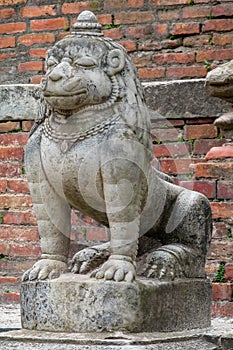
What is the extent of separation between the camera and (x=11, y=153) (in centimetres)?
573

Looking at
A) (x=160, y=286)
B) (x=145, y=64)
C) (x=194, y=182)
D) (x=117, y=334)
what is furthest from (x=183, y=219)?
(x=145, y=64)

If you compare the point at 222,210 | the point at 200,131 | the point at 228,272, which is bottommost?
the point at 228,272

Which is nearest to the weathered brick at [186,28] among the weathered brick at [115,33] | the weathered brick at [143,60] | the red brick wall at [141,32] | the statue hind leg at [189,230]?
the red brick wall at [141,32]

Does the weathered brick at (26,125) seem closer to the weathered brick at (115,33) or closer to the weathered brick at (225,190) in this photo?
the weathered brick at (115,33)

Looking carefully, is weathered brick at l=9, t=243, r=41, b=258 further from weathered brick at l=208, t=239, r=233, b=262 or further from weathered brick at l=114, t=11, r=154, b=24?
weathered brick at l=114, t=11, r=154, b=24

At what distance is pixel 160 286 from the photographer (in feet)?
11.1

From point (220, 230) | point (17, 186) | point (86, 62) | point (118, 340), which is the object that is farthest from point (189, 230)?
point (17, 186)

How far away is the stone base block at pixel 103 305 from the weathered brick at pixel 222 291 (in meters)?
1.34

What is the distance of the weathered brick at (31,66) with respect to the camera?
19.4 feet

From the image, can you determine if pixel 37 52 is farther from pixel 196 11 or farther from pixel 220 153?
pixel 220 153

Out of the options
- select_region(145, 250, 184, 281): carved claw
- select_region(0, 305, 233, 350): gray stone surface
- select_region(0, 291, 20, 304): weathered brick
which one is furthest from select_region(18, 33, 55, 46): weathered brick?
select_region(0, 305, 233, 350): gray stone surface

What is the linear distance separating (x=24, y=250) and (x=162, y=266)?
7.27 ft

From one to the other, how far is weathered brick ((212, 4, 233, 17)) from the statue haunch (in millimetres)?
2082

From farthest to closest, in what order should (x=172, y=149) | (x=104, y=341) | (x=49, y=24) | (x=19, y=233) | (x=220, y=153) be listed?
(x=49, y=24)
(x=19, y=233)
(x=172, y=149)
(x=220, y=153)
(x=104, y=341)
